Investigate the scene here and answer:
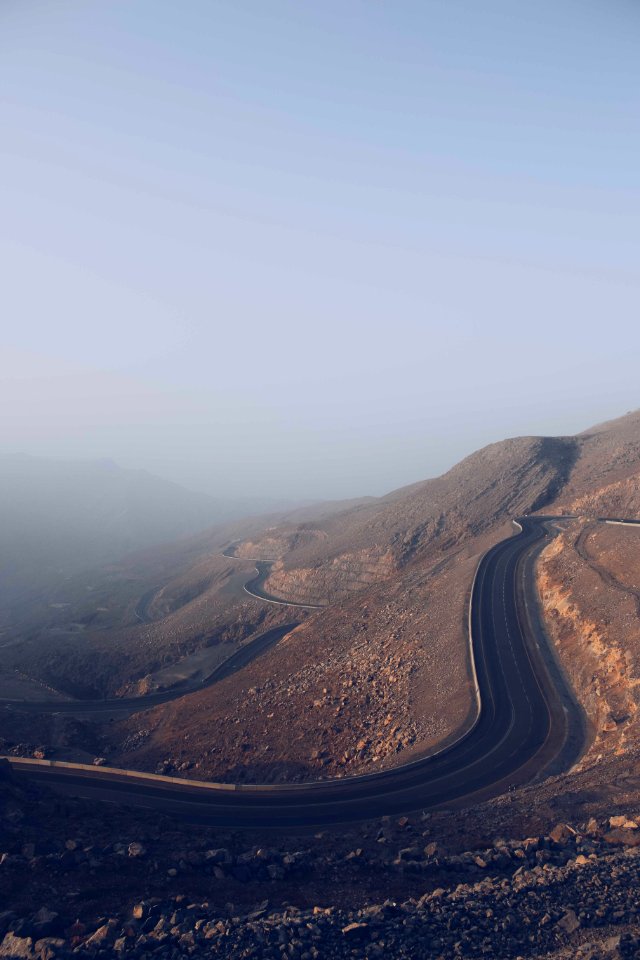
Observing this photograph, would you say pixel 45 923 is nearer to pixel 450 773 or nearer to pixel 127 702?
pixel 450 773

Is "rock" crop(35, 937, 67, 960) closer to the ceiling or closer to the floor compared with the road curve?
closer to the ceiling

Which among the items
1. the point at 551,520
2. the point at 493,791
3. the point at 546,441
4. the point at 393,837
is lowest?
the point at 493,791

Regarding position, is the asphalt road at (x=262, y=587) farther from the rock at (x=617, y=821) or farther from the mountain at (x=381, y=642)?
the rock at (x=617, y=821)

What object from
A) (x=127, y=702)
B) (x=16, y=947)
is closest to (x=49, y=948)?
(x=16, y=947)

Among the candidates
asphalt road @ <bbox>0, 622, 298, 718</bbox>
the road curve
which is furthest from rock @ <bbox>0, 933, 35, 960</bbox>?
asphalt road @ <bbox>0, 622, 298, 718</bbox>

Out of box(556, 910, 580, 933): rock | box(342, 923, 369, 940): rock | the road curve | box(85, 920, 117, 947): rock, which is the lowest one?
the road curve

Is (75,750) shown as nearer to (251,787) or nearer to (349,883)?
(251,787)

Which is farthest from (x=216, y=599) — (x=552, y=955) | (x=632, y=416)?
(x=632, y=416)

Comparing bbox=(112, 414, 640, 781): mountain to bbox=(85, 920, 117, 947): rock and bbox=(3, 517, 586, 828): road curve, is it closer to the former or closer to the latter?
bbox=(3, 517, 586, 828): road curve
